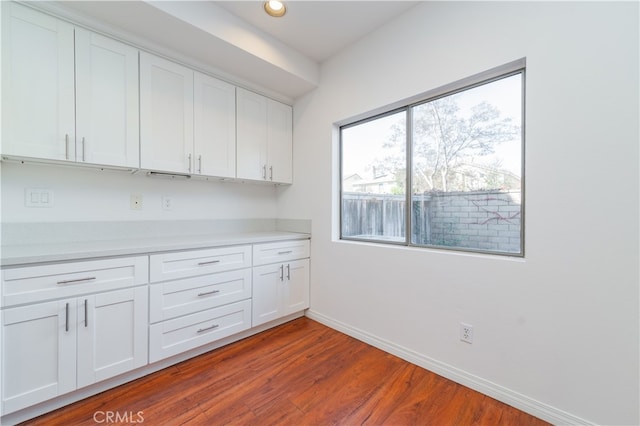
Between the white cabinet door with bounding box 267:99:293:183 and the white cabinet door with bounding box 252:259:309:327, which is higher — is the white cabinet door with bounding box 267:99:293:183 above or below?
above

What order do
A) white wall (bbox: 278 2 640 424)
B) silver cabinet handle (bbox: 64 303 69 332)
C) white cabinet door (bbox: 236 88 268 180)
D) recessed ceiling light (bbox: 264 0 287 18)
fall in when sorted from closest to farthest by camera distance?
white wall (bbox: 278 2 640 424) < silver cabinet handle (bbox: 64 303 69 332) < recessed ceiling light (bbox: 264 0 287 18) < white cabinet door (bbox: 236 88 268 180)

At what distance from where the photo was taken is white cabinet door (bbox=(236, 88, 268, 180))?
98.3 inches

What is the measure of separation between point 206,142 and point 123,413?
6.34ft

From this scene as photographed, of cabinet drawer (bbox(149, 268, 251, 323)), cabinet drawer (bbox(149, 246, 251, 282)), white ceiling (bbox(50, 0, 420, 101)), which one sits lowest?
cabinet drawer (bbox(149, 268, 251, 323))

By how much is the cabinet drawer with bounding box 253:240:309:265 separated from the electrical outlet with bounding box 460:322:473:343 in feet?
4.99

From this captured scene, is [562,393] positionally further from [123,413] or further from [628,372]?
[123,413]

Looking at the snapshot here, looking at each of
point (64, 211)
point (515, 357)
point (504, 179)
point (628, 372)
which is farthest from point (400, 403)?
point (64, 211)

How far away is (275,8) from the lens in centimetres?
192

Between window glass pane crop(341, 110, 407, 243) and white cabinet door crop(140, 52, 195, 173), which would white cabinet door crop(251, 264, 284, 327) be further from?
white cabinet door crop(140, 52, 195, 173)

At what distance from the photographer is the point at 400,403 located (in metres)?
1.52

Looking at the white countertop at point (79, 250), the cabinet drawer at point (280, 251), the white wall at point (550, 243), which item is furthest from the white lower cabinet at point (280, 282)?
the white wall at point (550, 243)

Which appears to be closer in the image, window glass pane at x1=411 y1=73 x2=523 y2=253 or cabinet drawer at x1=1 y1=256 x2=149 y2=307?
cabinet drawer at x1=1 y1=256 x2=149 y2=307

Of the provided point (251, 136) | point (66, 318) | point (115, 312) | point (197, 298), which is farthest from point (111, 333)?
point (251, 136)

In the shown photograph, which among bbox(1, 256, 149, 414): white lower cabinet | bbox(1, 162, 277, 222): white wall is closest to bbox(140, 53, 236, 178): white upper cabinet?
bbox(1, 162, 277, 222): white wall
